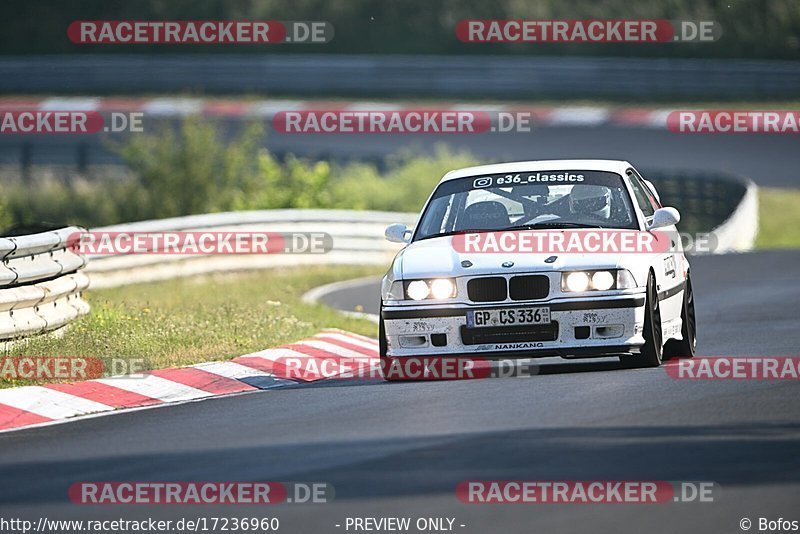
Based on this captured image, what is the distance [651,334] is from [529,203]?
5.37 feet

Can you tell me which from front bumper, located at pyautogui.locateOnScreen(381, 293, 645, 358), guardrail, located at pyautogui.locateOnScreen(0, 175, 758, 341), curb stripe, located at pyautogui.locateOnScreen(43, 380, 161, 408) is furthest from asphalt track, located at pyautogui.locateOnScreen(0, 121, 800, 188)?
front bumper, located at pyautogui.locateOnScreen(381, 293, 645, 358)

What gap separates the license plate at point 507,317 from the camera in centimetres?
1102

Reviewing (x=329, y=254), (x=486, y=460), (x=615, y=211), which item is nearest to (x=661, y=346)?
(x=615, y=211)

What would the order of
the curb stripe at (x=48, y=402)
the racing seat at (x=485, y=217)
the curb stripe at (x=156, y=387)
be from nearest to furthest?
the curb stripe at (x=48, y=402)
the curb stripe at (x=156, y=387)
the racing seat at (x=485, y=217)

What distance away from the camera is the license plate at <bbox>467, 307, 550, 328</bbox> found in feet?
36.2

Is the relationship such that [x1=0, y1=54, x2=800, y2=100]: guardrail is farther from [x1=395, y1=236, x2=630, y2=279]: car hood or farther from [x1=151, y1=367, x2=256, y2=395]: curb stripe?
[x1=395, y1=236, x2=630, y2=279]: car hood

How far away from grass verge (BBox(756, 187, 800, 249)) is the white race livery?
654 inches

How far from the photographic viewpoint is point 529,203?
12.3m

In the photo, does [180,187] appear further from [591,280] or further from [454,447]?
[454,447]

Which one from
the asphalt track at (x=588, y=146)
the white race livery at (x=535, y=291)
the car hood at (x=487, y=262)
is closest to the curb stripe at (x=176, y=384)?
the white race livery at (x=535, y=291)

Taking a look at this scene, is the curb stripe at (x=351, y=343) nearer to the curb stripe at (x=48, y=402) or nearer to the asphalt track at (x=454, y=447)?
the asphalt track at (x=454, y=447)

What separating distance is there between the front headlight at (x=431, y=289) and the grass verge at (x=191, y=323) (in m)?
2.55

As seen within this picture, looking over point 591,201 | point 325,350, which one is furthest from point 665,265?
point 325,350

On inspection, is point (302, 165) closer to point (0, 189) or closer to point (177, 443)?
point (0, 189)
